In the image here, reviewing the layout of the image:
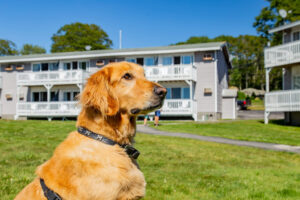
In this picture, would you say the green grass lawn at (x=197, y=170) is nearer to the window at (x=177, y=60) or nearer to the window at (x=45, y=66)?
the window at (x=177, y=60)

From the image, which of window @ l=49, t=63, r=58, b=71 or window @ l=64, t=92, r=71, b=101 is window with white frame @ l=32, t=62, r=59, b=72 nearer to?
window @ l=49, t=63, r=58, b=71

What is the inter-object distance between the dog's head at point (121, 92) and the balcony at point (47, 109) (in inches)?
1059

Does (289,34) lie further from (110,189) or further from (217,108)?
(110,189)

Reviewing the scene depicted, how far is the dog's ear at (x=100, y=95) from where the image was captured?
296cm

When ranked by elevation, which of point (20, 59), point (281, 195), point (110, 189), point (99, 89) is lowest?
point (281, 195)

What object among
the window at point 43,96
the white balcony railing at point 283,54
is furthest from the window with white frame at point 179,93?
the window at point 43,96

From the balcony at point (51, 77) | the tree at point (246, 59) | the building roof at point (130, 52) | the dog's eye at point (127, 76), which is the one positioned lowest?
the dog's eye at point (127, 76)

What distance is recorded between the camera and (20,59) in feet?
112

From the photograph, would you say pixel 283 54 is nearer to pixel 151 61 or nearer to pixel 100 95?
pixel 151 61

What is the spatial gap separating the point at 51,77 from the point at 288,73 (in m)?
24.2

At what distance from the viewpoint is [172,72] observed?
28875 millimetres

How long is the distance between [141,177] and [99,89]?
1.01 m

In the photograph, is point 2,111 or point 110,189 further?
point 2,111

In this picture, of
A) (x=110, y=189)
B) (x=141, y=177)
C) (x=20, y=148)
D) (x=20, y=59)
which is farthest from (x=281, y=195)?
(x=20, y=59)
